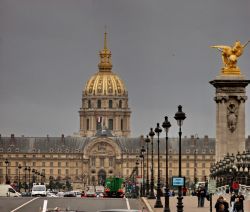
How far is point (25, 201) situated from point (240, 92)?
32690 mm

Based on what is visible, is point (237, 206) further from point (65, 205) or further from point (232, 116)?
point (232, 116)

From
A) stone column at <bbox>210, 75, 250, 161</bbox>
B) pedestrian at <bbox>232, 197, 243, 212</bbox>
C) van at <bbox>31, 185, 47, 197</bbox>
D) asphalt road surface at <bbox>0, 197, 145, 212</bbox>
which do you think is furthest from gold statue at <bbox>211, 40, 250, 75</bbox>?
pedestrian at <bbox>232, 197, 243, 212</bbox>

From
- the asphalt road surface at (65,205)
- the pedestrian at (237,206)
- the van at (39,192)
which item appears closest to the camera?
the pedestrian at (237,206)

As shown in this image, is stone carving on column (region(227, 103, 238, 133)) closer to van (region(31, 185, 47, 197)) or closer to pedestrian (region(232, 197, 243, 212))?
van (region(31, 185, 47, 197))

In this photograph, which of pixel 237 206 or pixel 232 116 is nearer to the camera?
pixel 237 206

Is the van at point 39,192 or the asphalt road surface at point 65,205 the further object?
the van at point 39,192

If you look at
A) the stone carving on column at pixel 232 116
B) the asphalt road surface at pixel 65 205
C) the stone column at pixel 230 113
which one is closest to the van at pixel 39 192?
the stone column at pixel 230 113

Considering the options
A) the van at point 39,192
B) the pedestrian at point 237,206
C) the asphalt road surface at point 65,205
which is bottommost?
the pedestrian at point 237,206

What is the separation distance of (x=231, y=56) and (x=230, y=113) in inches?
286

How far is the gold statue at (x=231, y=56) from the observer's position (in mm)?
111625

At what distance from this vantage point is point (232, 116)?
108 meters

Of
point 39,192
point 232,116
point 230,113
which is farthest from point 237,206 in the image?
point 39,192

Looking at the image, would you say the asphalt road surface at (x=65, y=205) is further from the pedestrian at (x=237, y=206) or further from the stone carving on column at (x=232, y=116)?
the stone carving on column at (x=232, y=116)

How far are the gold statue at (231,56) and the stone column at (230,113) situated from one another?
1910 mm
